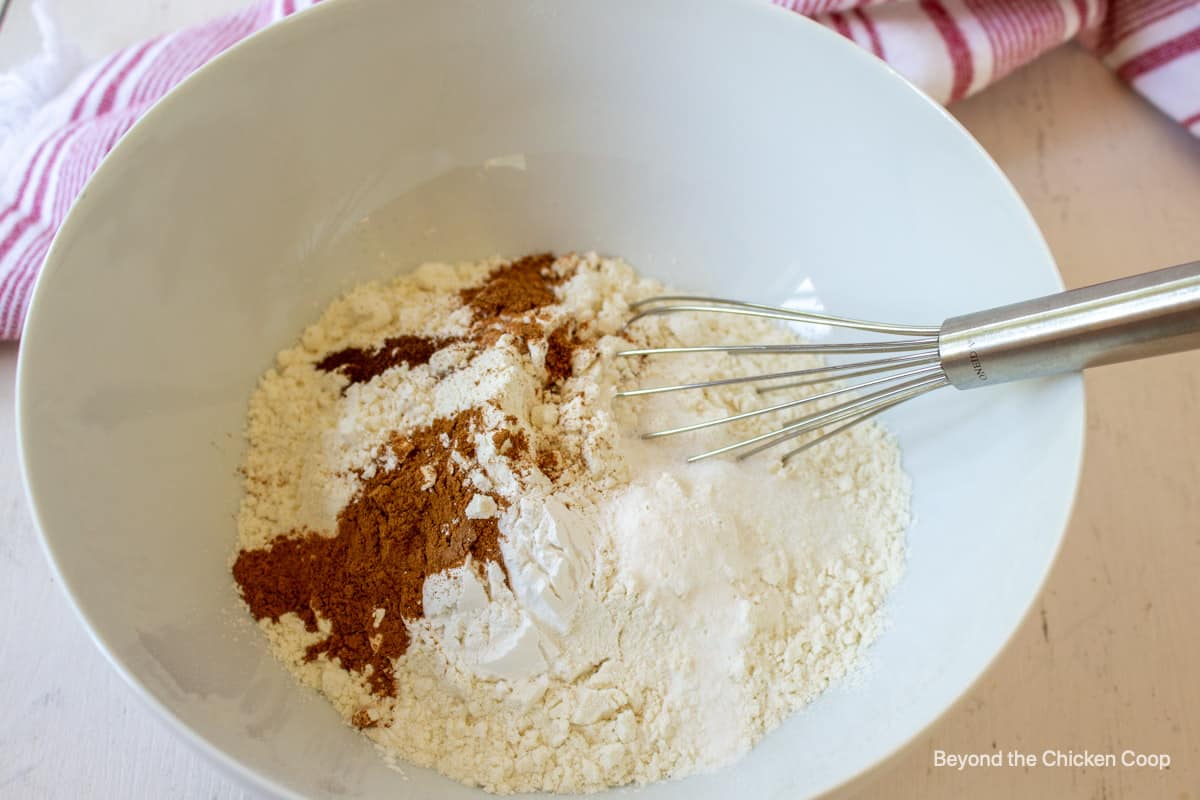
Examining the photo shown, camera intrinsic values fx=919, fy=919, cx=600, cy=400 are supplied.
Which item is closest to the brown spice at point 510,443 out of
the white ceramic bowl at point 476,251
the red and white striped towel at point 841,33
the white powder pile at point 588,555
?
the white powder pile at point 588,555

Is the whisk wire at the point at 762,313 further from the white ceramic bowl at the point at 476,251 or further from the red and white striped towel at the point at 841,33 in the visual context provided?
the red and white striped towel at the point at 841,33

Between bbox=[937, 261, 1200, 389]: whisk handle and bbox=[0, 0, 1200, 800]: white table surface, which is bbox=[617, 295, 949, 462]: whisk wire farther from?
bbox=[0, 0, 1200, 800]: white table surface

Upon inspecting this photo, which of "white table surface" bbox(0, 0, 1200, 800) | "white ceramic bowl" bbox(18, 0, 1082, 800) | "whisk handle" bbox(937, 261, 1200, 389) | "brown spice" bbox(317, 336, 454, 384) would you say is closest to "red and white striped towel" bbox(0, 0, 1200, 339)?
"white table surface" bbox(0, 0, 1200, 800)

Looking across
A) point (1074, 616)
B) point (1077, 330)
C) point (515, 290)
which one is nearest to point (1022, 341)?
point (1077, 330)

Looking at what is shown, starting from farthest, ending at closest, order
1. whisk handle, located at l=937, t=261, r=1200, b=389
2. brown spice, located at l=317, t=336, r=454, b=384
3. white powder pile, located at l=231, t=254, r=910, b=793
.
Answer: brown spice, located at l=317, t=336, r=454, b=384, white powder pile, located at l=231, t=254, r=910, b=793, whisk handle, located at l=937, t=261, r=1200, b=389

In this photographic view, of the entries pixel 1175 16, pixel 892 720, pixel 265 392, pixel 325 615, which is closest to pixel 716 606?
pixel 892 720

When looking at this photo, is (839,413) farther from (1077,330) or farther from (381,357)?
(381,357)

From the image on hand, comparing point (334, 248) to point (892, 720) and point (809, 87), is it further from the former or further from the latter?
point (892, 720)

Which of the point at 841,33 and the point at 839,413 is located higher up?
the point at 841,33
